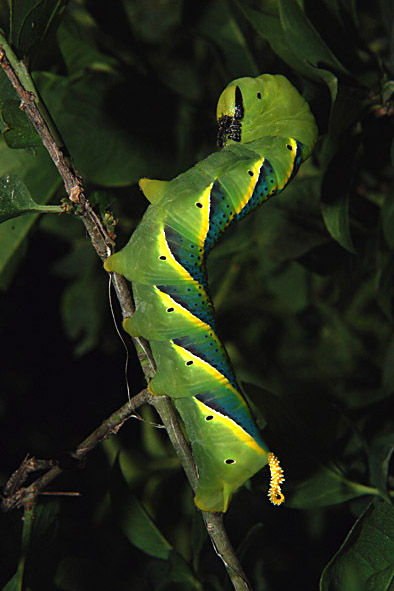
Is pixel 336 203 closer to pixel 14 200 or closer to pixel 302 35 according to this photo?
pixel 302 35

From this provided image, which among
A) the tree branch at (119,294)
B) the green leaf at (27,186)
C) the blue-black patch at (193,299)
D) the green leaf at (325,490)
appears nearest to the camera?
the tree branch at (119,294)

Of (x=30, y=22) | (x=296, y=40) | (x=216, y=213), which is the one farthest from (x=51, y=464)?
(x=296, y=40)

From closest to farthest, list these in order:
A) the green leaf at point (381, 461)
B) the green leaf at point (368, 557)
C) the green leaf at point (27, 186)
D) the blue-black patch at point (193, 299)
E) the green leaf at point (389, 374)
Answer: the green leaf at point (368, 557)
the blue-black patch at point (193, 299)
the green leaf at point (381, 461)
the green leaf at point (27, 186)
the green leaf at point (389, 374)

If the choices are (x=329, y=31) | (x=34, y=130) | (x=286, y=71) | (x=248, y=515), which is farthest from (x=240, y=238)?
(x=34, y=130)

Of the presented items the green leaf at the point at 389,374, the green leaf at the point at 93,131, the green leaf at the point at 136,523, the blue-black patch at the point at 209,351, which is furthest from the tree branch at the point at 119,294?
the green leaf at the point at 389,374

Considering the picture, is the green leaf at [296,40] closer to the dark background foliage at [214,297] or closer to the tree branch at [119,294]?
the dark background foliage at [214,297]
